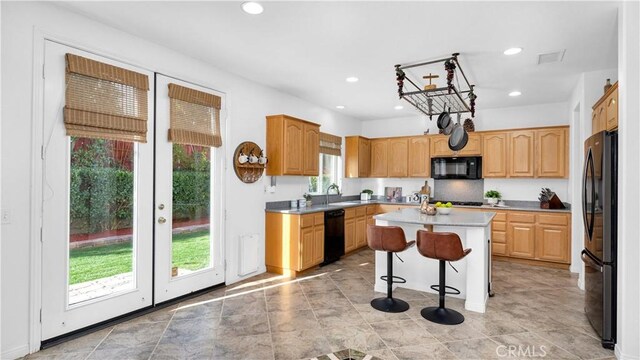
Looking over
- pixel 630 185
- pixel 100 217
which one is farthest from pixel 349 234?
pixel 630 185

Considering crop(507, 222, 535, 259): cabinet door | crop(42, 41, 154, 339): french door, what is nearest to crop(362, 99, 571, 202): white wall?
crop(507, 222, 535, 259): cabinet door

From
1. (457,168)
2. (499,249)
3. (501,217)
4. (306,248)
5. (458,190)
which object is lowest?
(499,249)

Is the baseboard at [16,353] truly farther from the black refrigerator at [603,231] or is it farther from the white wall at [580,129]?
the white wall at [580,129]

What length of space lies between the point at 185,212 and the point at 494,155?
206 inches

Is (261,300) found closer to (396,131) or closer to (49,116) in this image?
(49,116)

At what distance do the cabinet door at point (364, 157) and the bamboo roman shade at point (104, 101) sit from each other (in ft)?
14.7

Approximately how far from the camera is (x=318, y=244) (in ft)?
16.6

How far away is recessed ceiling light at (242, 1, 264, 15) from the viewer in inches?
102

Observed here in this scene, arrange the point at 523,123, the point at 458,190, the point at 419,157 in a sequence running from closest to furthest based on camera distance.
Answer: the point at 523,123, the point at 458,190, the point at 419,157

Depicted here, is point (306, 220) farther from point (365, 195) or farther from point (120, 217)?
point (365, 195)

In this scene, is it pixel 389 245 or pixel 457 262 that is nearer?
pixel 389 245

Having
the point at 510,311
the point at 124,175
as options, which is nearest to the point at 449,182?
the point at 510,311

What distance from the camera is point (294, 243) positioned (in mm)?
4656

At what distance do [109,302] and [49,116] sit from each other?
171 centimetres
